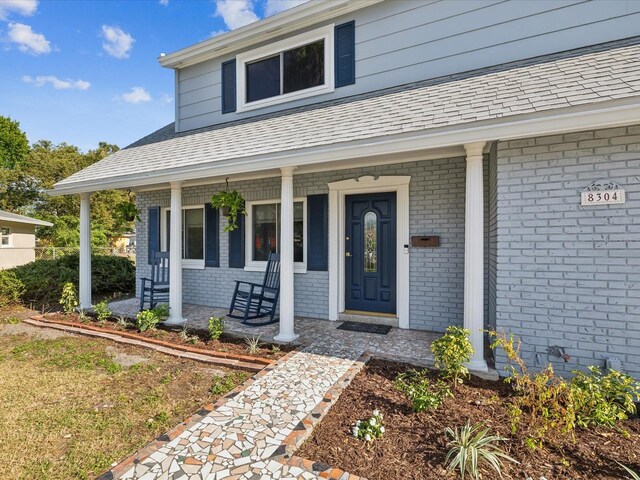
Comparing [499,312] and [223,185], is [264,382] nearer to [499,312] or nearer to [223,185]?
[499,312]

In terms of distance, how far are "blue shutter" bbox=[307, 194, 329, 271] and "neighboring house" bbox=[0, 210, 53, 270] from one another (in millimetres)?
16509

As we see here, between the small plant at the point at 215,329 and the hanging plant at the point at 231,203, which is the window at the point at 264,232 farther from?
the small plant at the point at 215,329

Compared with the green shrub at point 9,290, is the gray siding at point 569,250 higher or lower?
higher

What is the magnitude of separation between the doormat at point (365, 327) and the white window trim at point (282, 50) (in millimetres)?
3934

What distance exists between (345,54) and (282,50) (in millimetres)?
1280

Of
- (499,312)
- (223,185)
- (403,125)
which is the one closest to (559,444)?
(499,312)

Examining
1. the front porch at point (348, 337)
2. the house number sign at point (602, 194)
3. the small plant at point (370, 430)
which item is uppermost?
the house number sign at point (602, 194)

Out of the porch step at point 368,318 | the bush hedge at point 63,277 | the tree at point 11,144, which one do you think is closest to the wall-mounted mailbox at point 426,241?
the porch step at point 368,318

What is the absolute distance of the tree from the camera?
1224 inches

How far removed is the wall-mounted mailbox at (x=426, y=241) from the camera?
4918 mm

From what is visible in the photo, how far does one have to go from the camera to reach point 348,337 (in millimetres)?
4750

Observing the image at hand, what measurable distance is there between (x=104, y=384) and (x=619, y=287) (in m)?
5.21

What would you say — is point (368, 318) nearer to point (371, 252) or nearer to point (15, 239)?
point (371, 252)

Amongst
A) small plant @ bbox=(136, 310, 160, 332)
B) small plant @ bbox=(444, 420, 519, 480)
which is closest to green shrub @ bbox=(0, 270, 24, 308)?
small plant @ bbox=(136, 310, 160, 332)
